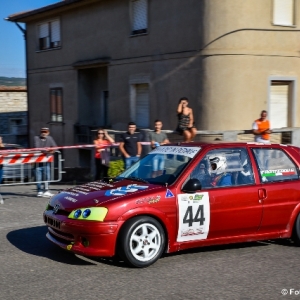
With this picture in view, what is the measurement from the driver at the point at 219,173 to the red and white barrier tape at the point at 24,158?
587cm

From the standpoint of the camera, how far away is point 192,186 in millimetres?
6969

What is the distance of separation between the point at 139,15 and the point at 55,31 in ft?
20.3

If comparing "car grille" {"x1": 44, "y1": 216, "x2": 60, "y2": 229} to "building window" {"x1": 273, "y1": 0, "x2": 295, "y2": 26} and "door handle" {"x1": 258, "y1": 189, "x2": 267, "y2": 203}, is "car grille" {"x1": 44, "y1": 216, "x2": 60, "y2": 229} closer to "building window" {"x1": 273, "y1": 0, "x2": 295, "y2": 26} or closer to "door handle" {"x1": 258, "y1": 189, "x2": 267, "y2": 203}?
"door handle" {"x1": 258, "y1": 189, "x2": 267, "y2": 203}

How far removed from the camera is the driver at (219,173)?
7.36m

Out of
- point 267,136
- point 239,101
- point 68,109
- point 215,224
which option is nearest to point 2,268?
point 215,224

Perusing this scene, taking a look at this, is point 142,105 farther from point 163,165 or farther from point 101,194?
point 101,194

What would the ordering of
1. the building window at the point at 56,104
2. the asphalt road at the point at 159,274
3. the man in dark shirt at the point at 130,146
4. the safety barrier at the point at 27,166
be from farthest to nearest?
the building window at the point at 56,104 → the man in dark shirt at the point at 130,146 → the safety barrier at the point at 27,166 → the asphalt road at the point at 159,274

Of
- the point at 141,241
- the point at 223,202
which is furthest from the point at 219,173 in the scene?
the point at 141,241

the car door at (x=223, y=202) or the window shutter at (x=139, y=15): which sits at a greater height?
the window shutter at (x=139, y=15)

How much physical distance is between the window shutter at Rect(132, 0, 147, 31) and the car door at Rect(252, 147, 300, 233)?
1247cm

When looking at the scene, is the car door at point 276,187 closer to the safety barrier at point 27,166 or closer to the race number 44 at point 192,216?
the race number 44 at point 192,216

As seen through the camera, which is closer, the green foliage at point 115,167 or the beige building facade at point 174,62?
the green foliage at point 115,167

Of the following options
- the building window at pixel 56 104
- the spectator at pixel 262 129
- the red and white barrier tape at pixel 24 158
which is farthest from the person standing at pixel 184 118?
the building window at pixel 56 104

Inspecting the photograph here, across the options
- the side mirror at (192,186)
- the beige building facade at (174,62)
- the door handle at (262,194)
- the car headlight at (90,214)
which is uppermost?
the beige building facade at (174,62)
